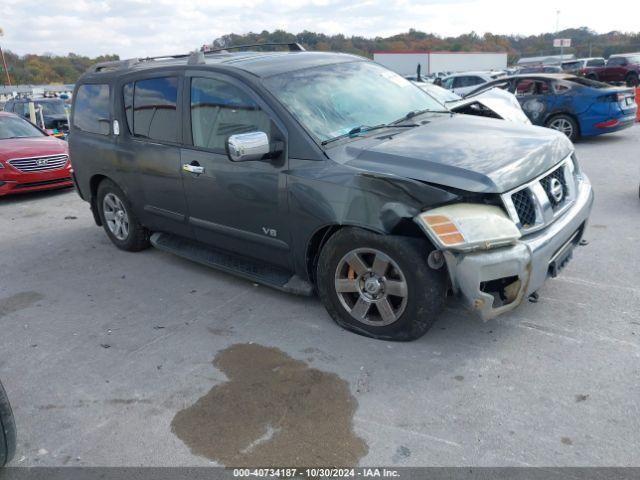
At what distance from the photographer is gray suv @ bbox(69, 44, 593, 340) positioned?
10.8 feet

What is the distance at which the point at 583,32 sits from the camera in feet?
281

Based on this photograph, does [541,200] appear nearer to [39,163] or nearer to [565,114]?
[39,163]

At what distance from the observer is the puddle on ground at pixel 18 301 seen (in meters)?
4.75

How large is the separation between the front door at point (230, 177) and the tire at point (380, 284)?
1.59 feet

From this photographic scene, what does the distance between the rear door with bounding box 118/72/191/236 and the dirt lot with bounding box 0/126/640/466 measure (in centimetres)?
66

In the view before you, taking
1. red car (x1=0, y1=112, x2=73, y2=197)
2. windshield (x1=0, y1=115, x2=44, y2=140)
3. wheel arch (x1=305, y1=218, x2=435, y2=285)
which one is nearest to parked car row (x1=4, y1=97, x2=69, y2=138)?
windshield (x1=0, y1=115, x2=44, y2=140)

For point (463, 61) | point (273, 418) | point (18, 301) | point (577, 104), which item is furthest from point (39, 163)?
point (463, 61)

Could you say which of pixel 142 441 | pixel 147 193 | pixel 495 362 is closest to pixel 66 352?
pixel 142 441

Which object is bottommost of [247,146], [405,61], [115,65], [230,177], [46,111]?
[230,177]

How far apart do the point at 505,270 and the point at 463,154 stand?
819 millimetres

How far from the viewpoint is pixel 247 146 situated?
12.1 feet

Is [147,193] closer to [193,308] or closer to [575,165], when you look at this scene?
[193,308]

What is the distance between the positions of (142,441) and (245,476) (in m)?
0.65

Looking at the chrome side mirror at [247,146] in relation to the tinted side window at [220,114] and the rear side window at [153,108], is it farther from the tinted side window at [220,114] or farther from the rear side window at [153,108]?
the rear side window at [153,108]
